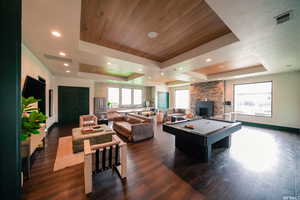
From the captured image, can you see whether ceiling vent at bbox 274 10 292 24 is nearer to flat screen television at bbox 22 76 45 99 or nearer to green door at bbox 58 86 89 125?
flat screen television at bbox 22 76 45 99

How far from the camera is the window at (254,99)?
5828 mm

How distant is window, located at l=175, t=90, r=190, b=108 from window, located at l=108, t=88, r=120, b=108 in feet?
18.3

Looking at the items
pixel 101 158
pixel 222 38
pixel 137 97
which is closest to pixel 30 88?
pixel 101 158

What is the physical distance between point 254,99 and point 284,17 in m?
6.18

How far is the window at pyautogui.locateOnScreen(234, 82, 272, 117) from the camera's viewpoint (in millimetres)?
5828

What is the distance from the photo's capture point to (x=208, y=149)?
279cm

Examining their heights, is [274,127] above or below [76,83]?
below

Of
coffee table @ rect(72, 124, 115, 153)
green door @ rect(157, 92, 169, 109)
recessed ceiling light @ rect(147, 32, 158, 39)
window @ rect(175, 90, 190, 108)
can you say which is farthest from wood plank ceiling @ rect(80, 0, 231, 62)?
green door @ rect(157, 92, 169, 109)

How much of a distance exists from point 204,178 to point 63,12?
12.6 feet

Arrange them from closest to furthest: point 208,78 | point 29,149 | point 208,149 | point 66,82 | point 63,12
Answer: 1. point 63,12
2. point 29,149
3. point 208,149
4. point 66,82
5. point 208,78

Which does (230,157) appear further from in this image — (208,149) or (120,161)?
(120,161)

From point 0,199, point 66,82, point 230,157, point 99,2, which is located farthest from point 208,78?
point 66,82

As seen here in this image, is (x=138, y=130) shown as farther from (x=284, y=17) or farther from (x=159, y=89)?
(x=159, y=89)

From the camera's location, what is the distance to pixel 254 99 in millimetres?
6234
